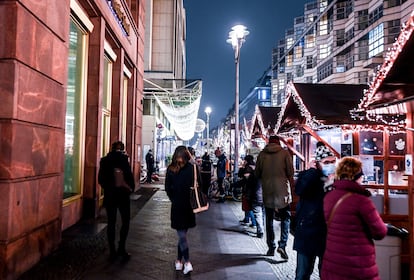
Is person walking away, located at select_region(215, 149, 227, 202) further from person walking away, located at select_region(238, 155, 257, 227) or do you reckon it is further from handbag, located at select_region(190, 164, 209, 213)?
handbag, located at select_region(190, 164, 209, 213)

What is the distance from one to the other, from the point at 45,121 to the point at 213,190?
11.3m

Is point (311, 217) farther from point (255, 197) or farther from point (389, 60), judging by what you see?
point (255, 197)

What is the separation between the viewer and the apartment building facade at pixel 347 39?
3991 cm

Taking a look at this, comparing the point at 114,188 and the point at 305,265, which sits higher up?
the point at 114,188

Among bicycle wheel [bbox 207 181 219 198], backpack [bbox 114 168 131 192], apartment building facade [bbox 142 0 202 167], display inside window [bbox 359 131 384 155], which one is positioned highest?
apartment building facade [bbox 142 0 202 167]

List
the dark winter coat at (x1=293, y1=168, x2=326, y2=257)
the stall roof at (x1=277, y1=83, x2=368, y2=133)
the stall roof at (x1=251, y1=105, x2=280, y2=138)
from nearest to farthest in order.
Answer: the dark winter coat at (x1=293, y1=168, x2=326, y2=257) → the stall roof at (x1=277, y1=83, x2=368, y2=133) → the stall roof at (x1=251, y1=105, x2=280, y2=138)

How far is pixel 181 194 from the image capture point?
5930mm

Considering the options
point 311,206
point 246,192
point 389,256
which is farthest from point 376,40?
point 311,206

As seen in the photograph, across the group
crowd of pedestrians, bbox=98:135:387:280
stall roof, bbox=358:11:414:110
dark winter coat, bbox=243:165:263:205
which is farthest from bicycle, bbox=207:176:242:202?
stall roof, bbox=358:11:414:110

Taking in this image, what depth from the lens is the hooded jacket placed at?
7.18 meters

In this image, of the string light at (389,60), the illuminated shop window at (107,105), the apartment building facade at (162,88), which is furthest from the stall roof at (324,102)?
the apartment building facade at (162,88)

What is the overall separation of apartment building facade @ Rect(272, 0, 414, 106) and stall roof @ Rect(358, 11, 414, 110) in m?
24.0

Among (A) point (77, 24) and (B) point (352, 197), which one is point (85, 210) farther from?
(B) point (352, 197)

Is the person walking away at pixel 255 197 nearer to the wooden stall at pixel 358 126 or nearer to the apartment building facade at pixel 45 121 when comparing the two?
the wooden stall at pixel 358 126
